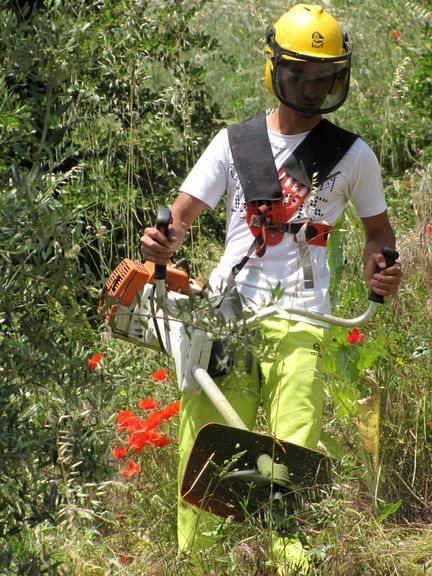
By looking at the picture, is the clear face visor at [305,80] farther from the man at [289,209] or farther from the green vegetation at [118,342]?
the green vegetation at [118,342]

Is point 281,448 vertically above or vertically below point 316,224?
below

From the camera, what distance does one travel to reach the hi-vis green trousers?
3818 millimetres

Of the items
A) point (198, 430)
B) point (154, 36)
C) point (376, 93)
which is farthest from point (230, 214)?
point (376, 93)

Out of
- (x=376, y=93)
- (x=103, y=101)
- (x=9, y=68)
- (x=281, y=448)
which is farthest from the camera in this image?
(x=376, y=93)

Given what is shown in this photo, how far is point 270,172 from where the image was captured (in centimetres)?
395

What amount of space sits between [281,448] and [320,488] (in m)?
0.21

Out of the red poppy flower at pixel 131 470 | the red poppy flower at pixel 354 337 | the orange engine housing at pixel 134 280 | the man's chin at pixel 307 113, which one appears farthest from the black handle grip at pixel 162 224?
the red poppy flower at pixel 354 337

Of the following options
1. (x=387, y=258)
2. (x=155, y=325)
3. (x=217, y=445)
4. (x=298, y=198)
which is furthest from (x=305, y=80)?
(x=217, y=445)

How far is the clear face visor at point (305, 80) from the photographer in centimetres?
394

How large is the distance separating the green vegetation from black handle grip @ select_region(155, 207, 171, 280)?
357 mm

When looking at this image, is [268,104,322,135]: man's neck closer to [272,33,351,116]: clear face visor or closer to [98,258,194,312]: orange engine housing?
[272,33,351,116]: clear face visor

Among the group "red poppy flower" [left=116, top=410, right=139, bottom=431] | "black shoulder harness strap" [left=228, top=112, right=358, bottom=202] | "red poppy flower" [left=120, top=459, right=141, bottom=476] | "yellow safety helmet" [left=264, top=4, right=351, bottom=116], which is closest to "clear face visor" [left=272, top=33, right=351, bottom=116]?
"yellow safety helmet" [left=264, top=4, right=351, bottom=116]

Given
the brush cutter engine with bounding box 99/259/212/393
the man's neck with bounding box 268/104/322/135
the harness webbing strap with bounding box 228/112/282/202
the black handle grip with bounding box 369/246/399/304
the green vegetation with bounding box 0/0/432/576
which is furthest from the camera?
the man's neck with bounding box 268/104/322/135

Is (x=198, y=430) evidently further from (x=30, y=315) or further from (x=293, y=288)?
(x=30, y=315)
